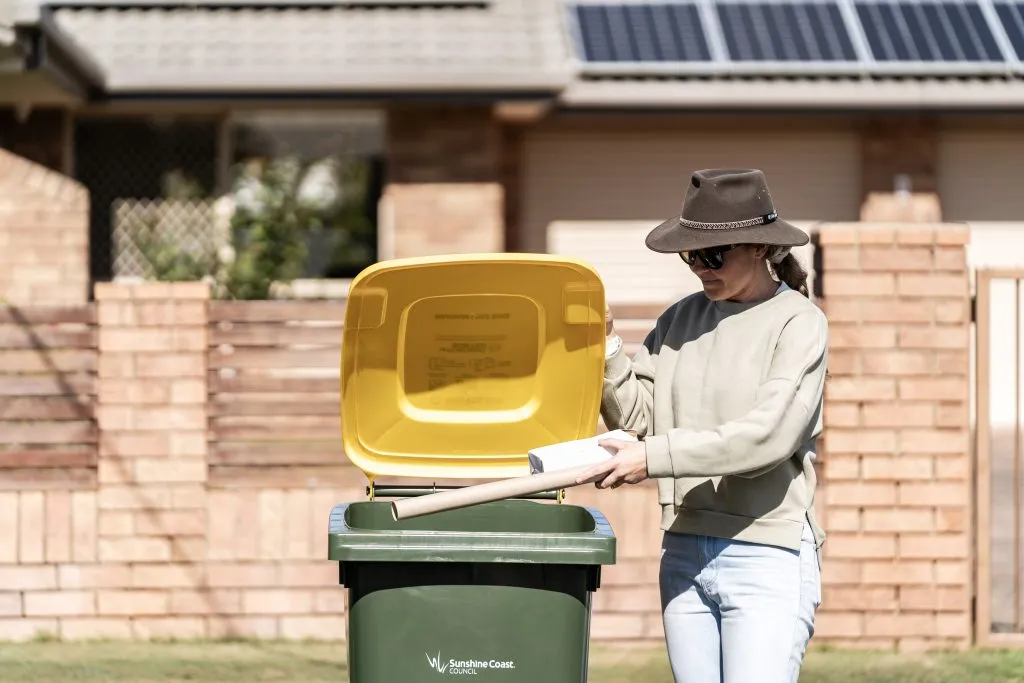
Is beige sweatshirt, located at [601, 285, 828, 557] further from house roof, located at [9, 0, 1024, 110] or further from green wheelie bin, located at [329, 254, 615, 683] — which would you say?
house roof, located at [9, 0, 1024, 110]

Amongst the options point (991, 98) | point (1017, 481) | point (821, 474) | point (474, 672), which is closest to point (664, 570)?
point (474, 672)

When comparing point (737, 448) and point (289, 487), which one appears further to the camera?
point (289, 487)

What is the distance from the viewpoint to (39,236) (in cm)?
1186

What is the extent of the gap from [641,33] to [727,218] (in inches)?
384

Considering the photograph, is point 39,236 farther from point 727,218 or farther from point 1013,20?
point 727,218

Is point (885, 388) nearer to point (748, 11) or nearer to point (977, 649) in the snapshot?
point (977, 649)

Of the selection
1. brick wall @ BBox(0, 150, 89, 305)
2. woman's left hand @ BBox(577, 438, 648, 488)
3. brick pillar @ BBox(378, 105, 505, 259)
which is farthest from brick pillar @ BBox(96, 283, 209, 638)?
brick wall @ BBox(0, 150, 89, 305)

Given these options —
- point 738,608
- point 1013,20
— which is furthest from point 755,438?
point 1013,20

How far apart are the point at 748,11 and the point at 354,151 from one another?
364 centimetres

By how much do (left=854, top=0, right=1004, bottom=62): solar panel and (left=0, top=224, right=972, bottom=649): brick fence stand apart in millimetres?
7036

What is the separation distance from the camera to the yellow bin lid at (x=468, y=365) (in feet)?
12.9

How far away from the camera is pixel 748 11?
13.2 m

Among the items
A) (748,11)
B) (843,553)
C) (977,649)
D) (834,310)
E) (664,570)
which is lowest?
(977,649)

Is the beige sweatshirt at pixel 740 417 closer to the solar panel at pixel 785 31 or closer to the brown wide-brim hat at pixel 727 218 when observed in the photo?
the brown wide-brim hat at pixel 727 218
